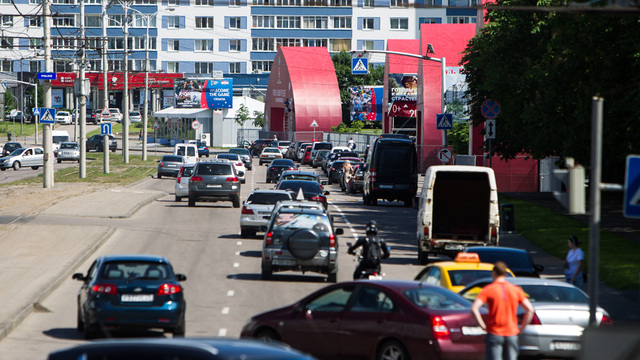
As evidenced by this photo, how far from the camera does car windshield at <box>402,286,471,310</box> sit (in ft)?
33.4

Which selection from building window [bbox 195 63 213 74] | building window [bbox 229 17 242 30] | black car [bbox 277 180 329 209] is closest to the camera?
black car [bbox 277 180 329 209]

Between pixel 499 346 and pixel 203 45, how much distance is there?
11628cm

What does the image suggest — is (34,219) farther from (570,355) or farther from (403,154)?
(570,355)

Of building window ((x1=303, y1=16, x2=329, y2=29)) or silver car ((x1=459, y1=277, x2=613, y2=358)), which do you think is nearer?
silver car ((x1=459, y1=277, x2=613, y2=358))

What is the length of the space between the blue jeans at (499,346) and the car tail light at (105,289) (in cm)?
572

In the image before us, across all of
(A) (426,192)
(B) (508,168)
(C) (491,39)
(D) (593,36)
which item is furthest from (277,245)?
(B) (508,168)

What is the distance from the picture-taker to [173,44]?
Answer: 4783 inches

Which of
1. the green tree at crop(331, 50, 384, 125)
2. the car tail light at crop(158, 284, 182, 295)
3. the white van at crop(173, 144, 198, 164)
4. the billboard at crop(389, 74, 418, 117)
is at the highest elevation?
the green tree at crop(331, 50, 384, 125)

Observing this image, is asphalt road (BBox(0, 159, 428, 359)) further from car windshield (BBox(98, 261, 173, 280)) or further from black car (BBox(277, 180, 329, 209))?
black car (BBox(277, 180, 329, 209))

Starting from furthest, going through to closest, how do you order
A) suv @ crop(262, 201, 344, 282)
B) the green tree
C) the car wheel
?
the green tree, suv @ crop(262, 201, 344, 282), the car wheel

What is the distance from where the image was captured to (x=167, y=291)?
1252 cm

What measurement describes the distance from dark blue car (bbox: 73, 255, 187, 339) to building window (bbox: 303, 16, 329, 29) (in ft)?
366

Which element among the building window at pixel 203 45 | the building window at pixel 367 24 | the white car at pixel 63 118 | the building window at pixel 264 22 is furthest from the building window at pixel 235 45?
the white car at pixel 63 118

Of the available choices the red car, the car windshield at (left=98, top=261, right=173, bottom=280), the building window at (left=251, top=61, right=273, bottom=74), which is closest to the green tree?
the building window at (left=251, top=61, right=273, bottom=74)
